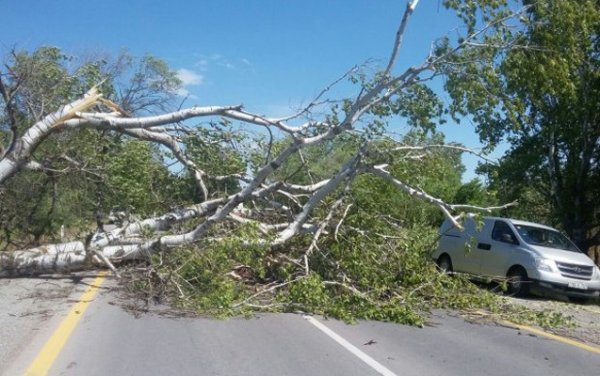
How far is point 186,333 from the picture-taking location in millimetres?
8695

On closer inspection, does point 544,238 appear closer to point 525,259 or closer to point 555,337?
point 525,259

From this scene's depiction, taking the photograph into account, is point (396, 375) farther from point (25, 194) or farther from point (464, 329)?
point (25, 194)

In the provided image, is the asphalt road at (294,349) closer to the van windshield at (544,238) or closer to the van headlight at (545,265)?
the van headlight at (545,265)

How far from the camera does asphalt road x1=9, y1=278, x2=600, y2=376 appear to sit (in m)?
7.08

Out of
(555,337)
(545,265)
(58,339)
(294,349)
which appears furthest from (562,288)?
(58,339)

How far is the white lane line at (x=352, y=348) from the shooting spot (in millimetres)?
7281

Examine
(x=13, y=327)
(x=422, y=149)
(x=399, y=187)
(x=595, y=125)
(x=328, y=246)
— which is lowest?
(x=13, y=327)

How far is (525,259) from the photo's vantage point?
47.4ft

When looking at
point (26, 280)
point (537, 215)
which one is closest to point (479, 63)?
point (26, 280)

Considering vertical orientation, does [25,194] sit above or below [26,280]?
above

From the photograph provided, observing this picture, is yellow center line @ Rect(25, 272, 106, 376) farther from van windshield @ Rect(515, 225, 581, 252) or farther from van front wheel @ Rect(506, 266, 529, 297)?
van windshield @ Rect(515, 225, 581, 252)

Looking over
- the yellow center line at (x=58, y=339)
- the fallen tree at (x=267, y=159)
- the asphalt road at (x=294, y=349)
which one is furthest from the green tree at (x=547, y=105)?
the yellow center line at (x=58, y=339)

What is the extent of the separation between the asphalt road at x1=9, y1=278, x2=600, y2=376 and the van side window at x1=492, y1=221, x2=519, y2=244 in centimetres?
526

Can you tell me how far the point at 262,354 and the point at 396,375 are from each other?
1.60m
